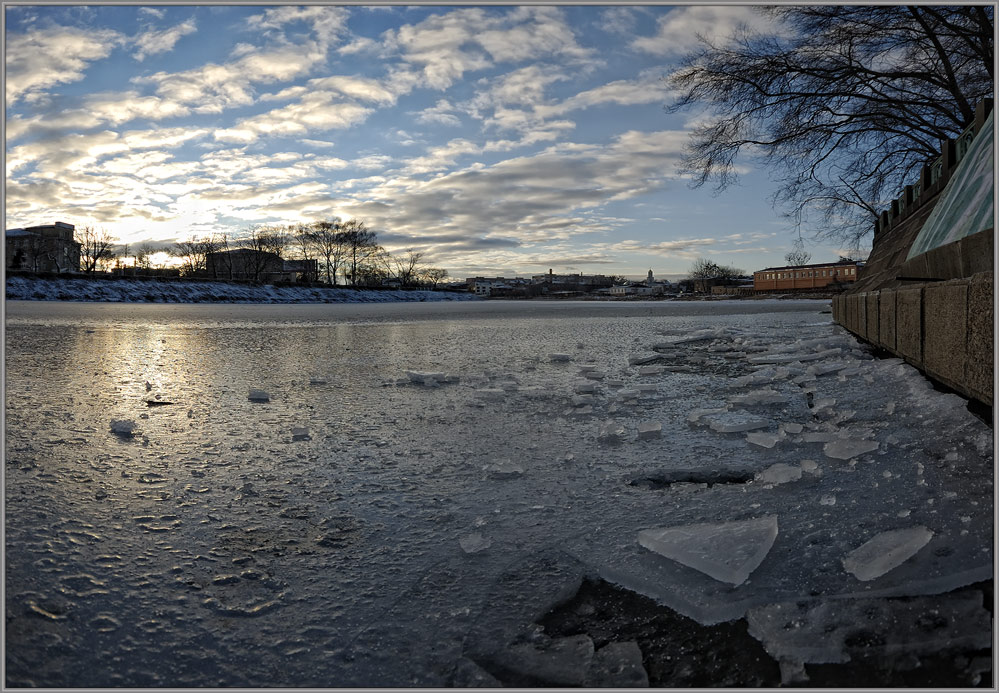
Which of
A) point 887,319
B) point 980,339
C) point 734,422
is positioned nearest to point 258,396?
point 734,422

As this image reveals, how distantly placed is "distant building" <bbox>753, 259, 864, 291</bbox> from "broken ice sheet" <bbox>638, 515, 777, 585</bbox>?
8516 cm

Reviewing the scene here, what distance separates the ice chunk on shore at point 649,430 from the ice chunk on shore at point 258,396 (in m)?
2.16

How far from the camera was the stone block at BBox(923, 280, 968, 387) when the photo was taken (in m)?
2.18

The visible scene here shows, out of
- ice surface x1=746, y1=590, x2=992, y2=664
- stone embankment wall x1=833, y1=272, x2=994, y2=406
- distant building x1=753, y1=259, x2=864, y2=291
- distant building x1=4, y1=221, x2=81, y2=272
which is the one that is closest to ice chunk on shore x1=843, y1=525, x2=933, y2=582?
ice surface x1=746, y1=590, x2=992, y2=664

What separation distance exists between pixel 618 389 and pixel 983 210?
211 cm

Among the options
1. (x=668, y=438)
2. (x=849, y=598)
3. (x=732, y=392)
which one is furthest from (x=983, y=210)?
(x=849, y=598)

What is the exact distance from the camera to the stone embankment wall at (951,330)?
193 cm

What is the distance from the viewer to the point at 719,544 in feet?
4.77

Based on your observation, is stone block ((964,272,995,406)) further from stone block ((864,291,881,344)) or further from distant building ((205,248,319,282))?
distant building ((205,248,319,282))

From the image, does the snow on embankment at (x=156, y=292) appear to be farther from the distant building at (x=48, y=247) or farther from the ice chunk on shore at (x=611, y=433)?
the distant building at (x=48, y=247)

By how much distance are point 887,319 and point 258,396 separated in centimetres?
440

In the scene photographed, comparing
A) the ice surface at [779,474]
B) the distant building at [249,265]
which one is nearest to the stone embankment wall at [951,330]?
the ice surface at [779,474]

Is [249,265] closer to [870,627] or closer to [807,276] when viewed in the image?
[807,276]

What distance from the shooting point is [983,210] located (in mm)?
2816
